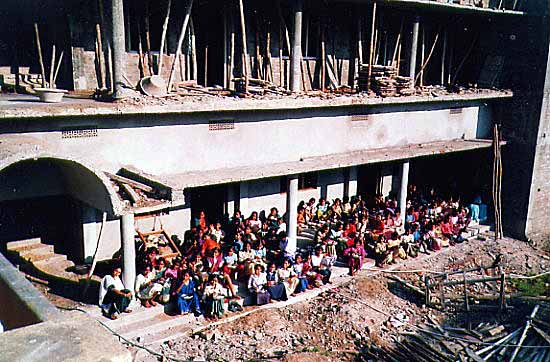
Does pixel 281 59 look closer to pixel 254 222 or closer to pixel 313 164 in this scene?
pixel 313 164

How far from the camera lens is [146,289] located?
12117mm

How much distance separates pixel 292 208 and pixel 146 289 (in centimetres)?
512

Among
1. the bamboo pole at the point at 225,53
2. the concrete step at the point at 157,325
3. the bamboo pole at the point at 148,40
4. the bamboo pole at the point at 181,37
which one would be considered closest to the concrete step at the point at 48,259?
the concrete step at the point at 157,325

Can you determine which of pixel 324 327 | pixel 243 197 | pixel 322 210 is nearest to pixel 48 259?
pixel 243 197

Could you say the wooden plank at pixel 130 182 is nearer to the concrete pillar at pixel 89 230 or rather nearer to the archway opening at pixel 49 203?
the archway opening at pixel 49 203

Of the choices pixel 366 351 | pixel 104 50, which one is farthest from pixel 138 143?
pixel 366 351

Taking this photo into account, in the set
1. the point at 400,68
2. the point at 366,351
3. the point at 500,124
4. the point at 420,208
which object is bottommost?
the point at 366,351

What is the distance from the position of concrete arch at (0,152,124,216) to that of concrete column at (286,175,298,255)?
19.0 feet

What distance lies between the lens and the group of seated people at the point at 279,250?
41.0 ft

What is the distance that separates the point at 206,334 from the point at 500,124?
1521 centimetres

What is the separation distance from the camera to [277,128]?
14.9 meters

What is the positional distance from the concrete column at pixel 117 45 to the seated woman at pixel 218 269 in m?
4.72

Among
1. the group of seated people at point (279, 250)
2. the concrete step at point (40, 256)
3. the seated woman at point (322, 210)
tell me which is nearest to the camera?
the group of seated people at point (279, 250)

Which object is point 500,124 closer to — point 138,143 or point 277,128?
point 277,128
